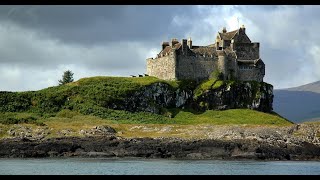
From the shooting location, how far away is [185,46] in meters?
89.9

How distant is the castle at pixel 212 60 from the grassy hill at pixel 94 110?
3.52m

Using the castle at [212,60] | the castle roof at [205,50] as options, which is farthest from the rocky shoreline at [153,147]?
the castle roof at [205,50]

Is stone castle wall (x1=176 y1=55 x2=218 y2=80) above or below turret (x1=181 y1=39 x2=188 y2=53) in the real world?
below

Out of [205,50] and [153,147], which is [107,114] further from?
[205,50]

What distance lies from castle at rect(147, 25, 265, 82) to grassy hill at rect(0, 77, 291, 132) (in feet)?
11.6

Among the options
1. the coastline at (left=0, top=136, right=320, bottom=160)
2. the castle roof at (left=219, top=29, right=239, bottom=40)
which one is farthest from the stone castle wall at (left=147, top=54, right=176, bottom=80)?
the coastline at (left=0, top=136, right=320, bottom=160)

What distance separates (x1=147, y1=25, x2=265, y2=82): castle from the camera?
294ft

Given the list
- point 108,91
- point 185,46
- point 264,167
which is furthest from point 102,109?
point 264,167

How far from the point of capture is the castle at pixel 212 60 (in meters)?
89.7

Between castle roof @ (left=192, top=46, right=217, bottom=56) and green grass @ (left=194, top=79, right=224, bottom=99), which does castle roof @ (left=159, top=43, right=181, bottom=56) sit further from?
green grass @ (left=194, top=79, right=224, bottom=99)

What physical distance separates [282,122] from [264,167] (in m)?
37.7

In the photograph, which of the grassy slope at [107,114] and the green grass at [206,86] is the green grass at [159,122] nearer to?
the grassy slope at [107,114]

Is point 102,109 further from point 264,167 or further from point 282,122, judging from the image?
point 264,167

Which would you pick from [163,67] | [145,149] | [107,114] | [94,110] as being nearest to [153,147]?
[145,149]
